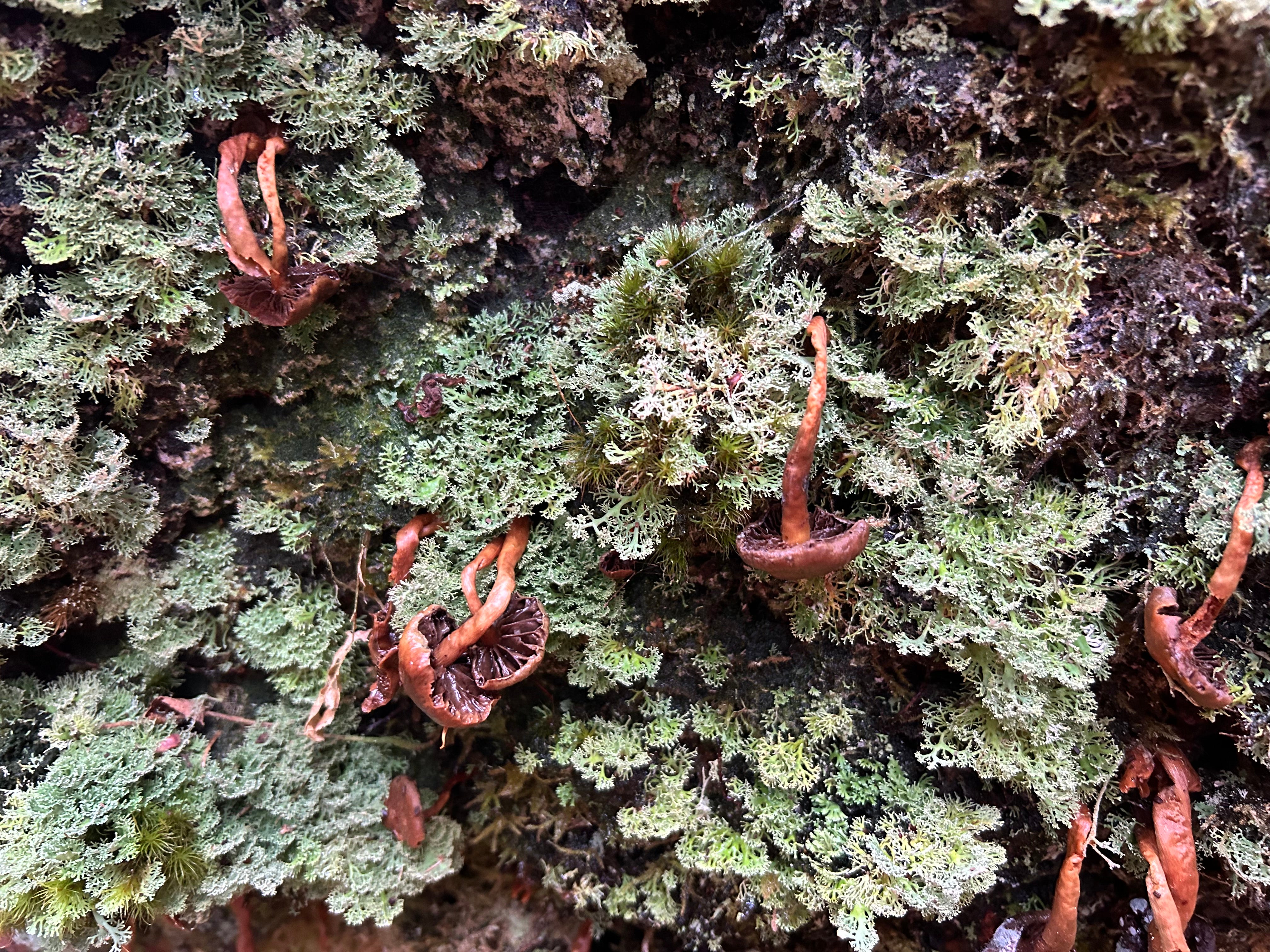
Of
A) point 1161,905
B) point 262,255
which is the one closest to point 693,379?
point 262,255

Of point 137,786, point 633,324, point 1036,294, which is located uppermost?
point 1036,294

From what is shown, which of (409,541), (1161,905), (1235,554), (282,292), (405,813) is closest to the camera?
(1235,554)

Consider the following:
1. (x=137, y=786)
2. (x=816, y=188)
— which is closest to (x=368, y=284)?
(x=816, y=188)

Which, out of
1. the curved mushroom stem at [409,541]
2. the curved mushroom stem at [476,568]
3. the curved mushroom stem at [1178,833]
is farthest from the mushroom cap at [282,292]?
the curved mushroom stem at [1178,833]

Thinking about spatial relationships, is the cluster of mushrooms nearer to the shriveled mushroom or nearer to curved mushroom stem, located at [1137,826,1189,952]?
the shriveled mushroom

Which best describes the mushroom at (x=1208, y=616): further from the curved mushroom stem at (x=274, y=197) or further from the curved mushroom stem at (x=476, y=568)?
the curved mushroom stem at (x=274, y=197)

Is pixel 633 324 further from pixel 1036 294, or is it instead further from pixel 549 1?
pixel 1036 294

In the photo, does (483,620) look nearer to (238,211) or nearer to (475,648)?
(475,648)
